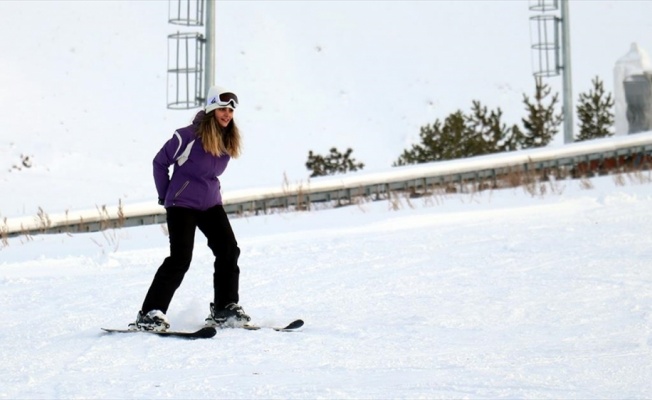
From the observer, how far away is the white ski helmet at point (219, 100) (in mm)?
A: 7754

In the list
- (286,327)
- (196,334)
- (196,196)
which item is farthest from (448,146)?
(196,334)

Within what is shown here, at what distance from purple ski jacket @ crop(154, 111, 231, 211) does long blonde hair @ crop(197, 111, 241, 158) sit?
42 millimetres

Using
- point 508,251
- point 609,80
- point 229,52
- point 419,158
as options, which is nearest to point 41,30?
point 229,52

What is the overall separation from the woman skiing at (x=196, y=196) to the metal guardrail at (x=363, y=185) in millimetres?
6101

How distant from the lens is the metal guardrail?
14.9 m

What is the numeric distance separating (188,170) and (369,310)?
1.66m

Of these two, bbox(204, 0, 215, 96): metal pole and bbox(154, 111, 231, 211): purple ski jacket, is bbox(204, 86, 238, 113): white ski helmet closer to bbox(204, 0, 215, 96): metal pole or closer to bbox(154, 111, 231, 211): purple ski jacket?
bbox(154, 111, 231, 211): purple ski jacket

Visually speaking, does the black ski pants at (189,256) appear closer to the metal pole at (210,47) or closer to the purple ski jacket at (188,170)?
the purple ski jacket at (188,170)

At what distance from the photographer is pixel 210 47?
1709 centimetres

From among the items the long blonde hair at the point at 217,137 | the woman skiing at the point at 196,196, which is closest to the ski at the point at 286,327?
the woman skiing at the point at 196,196

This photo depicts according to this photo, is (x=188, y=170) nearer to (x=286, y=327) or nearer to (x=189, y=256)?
(x=189, y=256)

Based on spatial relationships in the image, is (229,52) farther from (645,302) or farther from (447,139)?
(645,302)

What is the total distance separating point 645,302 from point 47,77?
35.6m

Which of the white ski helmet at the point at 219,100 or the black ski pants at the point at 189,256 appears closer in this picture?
the white ski helmet at the point at 219,100
